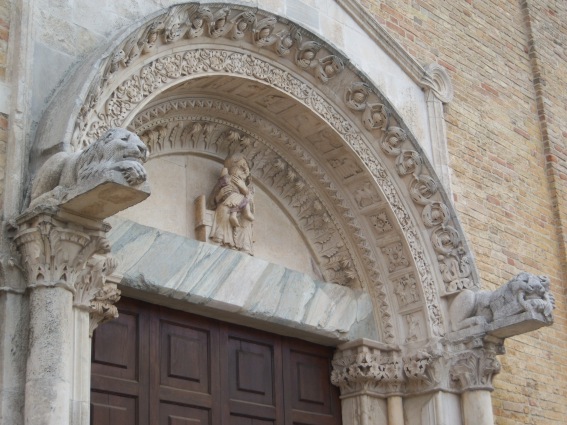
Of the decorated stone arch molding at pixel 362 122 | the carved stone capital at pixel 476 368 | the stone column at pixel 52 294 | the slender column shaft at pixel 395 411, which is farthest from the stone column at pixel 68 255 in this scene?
the carved stone capital at pixel 476 368

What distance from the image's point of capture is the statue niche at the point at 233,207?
288 inches

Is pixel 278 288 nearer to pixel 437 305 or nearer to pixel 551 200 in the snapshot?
pixel 437 305

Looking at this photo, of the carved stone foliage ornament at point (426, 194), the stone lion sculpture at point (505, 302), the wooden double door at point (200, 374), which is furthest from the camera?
the carved stone foliage ornament at point (426, 194)

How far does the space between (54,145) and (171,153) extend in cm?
179

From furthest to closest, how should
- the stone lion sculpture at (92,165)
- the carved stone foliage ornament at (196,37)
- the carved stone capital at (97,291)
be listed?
the carved stone foliage ornament at (196,37) → the carved stone capital at (97,291) → the stone lion sculpture at (92,165)

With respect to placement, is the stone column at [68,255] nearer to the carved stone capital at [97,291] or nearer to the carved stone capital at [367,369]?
the carved stone capital at [97,291]

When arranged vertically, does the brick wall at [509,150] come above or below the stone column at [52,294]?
above

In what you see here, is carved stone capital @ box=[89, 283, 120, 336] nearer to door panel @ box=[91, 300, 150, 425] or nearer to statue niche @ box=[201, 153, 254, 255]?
door panel @ box=[91, 300, 150, 425]

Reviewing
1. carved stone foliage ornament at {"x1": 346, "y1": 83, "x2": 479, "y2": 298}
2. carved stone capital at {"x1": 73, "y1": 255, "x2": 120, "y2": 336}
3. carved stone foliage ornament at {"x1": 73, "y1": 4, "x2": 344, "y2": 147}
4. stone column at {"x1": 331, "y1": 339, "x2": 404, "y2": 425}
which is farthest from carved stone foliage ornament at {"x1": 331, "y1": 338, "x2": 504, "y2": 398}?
carved stone capital at {"x1": 73, "y1": 255, "x2": 120, "y2": 336}

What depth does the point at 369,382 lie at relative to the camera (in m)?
7.70

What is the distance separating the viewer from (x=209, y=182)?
24.8 feet

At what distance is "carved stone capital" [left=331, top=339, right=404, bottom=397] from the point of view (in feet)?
25.2

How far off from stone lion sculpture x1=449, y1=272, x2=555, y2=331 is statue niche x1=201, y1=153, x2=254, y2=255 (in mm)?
1545

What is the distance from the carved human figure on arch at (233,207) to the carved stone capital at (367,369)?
3.45ft
